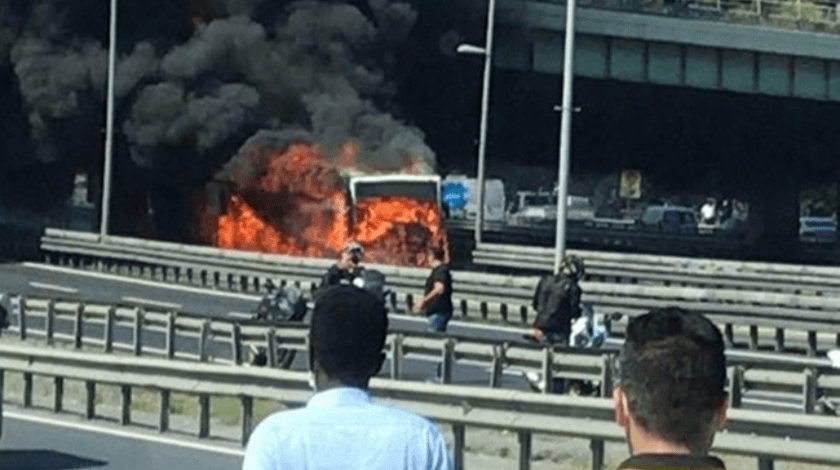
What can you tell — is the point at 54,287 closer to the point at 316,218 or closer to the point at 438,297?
the point at 316,218

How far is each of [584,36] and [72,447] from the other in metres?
45.2

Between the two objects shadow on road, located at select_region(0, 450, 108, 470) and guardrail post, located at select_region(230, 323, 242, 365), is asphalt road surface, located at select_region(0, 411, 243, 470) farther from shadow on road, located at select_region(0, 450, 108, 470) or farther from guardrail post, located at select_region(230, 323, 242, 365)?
guardrail post, located at select_region(230, 323, 242, 365)

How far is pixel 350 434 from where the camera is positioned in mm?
4660

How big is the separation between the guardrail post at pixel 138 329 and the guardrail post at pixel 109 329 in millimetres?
316

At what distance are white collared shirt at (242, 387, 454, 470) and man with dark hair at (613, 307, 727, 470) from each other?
28.4 inches

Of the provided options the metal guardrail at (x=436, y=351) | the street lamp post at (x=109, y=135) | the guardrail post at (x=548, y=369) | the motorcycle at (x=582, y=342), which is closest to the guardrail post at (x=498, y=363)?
the metal guardrail at (x=436, y=351)

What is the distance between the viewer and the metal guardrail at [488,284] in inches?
1181

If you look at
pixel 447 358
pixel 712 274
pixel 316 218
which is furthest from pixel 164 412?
pixel 316 218

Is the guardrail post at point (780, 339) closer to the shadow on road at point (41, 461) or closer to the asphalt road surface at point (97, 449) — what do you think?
the asphalt road surface at point (97, 449)

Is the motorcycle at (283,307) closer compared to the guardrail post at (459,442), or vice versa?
the guardrail post at (459,442)

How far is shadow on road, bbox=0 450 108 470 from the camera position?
15.9m

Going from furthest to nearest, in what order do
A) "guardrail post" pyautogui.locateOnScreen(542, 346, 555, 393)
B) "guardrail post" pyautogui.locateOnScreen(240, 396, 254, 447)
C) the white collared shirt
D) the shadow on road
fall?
1. "guardrail post" pyautogui.locateOnScreen(542, 346, 555, 393)
2. "guardrail post" pyautogui.locateOnScreen(240, 396, 254, 447)
3. the shadow on road
4. the white collared shirt

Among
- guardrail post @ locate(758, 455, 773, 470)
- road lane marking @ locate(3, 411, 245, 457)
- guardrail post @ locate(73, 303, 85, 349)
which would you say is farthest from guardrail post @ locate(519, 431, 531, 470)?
guardrail post @ locate(73, 303, 85, 349)

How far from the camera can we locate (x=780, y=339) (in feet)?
96.5
